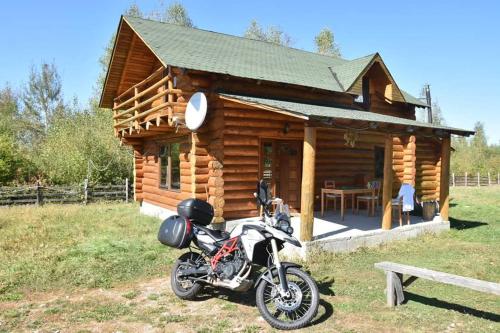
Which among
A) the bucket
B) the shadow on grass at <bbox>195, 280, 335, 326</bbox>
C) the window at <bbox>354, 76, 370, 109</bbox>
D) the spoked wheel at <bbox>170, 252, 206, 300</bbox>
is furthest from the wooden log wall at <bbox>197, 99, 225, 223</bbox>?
the bucket

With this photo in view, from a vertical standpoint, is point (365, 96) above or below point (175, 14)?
below

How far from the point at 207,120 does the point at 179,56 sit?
5.87 ft

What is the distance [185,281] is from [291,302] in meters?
1.79

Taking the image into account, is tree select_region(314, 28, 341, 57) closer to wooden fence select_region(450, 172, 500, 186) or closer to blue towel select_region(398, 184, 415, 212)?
wooden fence select_region(450, 172, 500, 186)

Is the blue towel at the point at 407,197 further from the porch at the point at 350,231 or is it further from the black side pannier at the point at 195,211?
the black side pannier at the point at 195,211

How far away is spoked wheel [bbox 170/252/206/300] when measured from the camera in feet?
18.2

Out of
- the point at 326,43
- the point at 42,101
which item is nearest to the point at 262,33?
the point at 326,43

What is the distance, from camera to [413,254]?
845 centimetres

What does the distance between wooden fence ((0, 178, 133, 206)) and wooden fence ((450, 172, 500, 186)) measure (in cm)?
2996

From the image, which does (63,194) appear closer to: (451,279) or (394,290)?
(394,290)

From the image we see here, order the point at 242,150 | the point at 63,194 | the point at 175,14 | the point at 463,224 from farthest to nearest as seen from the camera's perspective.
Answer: the point at 175,14 < the point at 63,194 < the point at 463,224 < the point at 242,150

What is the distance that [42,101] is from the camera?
3347cm

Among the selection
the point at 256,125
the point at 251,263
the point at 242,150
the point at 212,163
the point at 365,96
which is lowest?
the point at 251,263

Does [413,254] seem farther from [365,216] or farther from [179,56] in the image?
[179,56]
